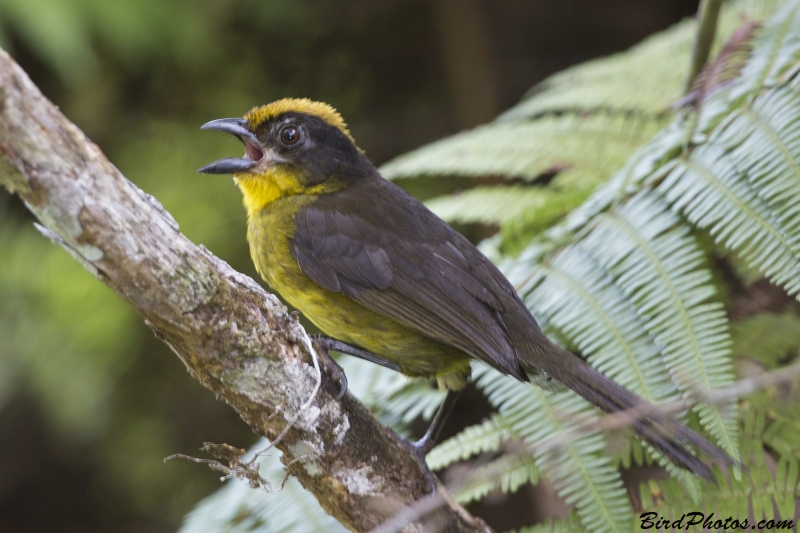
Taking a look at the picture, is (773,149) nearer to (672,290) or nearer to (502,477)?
(672,290)

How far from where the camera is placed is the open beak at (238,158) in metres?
2.47

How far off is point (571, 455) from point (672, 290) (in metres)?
0.54

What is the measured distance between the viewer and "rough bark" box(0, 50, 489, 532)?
1.22 m

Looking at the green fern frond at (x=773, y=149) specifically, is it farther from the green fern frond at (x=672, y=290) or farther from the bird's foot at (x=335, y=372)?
the bird's foot at (x=335, y=372)

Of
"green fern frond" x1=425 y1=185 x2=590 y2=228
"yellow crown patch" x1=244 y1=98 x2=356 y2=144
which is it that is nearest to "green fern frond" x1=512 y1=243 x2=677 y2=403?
"green fern frond" x1=425 y1=185 x2=590 y2=228

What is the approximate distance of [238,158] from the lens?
2557 millimetres

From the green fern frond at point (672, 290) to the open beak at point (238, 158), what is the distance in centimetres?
112

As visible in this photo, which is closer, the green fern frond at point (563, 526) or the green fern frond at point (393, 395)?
the green fern frond at point (563, 526)

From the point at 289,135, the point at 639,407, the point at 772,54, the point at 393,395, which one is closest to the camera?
the point at 639,407

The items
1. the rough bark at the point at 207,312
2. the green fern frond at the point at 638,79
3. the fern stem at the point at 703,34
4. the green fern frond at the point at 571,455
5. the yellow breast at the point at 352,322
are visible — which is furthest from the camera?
the green fern frond at the point at 638,79

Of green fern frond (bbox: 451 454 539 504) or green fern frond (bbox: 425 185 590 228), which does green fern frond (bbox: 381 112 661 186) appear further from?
green fern frond (bbox: 451 454 539 504)

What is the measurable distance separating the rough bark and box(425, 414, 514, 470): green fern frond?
8.5 inches

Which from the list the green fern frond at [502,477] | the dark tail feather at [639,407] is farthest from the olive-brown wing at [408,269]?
the green fern frond at [502,477]

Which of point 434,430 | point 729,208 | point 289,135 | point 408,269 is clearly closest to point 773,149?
point 729,208
